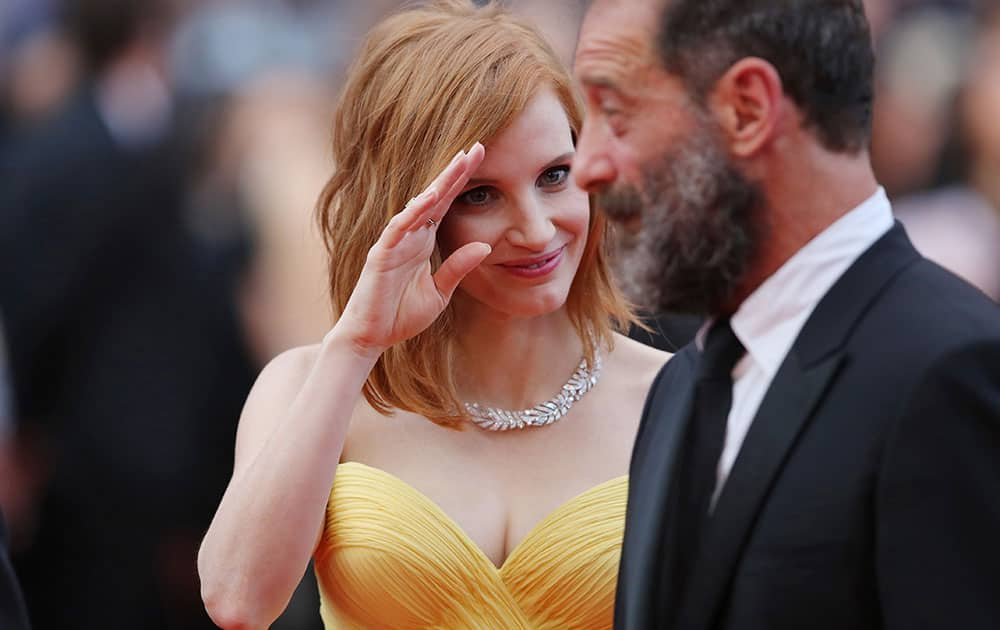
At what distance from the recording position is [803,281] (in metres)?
2.24

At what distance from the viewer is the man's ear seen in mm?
2188

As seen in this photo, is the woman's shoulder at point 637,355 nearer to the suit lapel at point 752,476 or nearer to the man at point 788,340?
the man at point 788,340

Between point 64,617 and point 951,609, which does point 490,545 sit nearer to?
point 951,609

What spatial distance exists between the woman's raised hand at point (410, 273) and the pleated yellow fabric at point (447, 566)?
1.36 feet

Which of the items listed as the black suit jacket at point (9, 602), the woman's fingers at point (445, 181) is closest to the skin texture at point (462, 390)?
the woman's fingers at point (445, 181)

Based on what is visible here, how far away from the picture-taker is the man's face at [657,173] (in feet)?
7.36

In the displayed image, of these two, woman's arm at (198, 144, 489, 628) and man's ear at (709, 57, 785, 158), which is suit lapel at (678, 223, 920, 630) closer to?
man's ear at (709, 57, 785, 158)

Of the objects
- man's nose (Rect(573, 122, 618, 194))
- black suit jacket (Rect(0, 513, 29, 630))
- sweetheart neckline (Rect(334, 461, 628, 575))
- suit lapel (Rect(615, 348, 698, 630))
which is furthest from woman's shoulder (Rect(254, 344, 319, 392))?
man's nose (Rect(573, 122, 618, 194))

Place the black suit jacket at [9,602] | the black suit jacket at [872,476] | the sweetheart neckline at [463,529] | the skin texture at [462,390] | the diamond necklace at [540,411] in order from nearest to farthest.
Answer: the black suit jacket at [872,476] → the black suit jacket at [9,602] → the skin texture at [462,390] → the sweetheart neckline at [463,529] → the diamond necklace at [540,411]

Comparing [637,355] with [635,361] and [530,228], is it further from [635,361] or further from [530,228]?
[530,228]

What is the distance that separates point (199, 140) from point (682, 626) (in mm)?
3151

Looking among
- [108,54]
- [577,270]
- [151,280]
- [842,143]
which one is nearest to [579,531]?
[577,270]

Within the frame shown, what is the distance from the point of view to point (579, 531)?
342 cm

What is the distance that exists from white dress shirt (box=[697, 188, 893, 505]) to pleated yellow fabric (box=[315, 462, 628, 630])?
1.16 m
